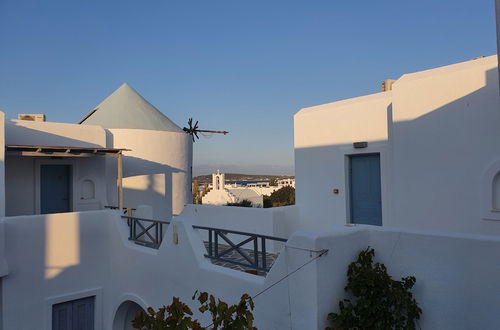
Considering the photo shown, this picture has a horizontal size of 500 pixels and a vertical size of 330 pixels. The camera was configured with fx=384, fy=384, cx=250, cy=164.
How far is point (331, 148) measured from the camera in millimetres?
10352

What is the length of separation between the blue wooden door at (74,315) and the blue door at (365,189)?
284 inches

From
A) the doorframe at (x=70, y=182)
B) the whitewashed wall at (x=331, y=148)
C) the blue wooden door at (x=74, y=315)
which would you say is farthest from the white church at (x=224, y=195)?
the blue wooden door at (x=74, y=315)

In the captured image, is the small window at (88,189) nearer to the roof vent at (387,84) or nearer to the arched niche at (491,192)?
the roof vent at (387,84)

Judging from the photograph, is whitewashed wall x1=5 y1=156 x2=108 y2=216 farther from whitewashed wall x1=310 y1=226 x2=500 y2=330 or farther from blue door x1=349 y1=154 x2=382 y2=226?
whitewashed wall x1=310 y1=226 x2=500 y2=330

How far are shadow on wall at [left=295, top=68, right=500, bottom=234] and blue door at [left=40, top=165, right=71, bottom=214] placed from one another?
9.86m

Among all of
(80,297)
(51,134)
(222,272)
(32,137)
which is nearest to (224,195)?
(51,134)

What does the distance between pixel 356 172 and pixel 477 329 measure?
6167 millimetres

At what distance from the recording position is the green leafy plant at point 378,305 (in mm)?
4262

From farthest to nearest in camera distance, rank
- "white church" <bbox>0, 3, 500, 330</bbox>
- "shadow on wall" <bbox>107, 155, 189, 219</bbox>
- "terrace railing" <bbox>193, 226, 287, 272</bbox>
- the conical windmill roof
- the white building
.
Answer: the white building < the conical windmill roof < "shadow on wall" <bbox>107, 155, 189, 219</bbox> < "terrace railing" <bbox>193, 226, 287, 272</bbox> < "white church" <bbox>0, 3, 500, 330</bbox>

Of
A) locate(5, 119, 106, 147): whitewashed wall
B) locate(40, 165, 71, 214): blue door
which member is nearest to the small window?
locate(40, 165, 71, 214): blue door

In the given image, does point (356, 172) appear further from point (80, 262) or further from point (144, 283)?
point (80, 262)

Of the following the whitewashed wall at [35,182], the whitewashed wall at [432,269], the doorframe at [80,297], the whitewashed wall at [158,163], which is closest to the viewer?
the whitewashed wall at [432,269]

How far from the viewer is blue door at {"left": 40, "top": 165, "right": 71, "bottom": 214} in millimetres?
12414

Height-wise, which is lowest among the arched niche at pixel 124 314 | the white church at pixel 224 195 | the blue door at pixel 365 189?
the arched niche at pixel 124 314
